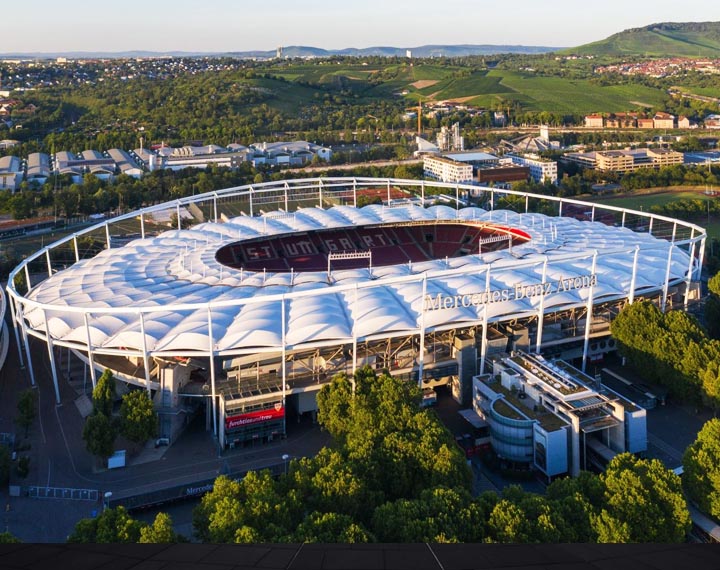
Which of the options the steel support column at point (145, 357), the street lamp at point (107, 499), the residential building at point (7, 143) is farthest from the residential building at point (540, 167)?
the residential building at point (7, 143)

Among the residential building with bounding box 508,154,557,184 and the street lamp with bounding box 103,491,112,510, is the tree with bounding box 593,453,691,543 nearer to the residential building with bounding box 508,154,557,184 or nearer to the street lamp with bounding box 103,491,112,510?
the street lamp with bounding box 103,491,112,510

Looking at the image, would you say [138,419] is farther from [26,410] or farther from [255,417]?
[26,410]

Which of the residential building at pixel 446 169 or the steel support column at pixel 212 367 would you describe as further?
the residential building at pixel 446 169

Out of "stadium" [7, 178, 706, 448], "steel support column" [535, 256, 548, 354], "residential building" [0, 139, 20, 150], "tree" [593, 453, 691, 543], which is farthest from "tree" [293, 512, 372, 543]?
"residential building" [0, 139, 20, 150]

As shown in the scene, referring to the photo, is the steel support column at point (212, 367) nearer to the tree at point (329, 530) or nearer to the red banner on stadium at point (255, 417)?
the red banner on stadium at point (255, 417)

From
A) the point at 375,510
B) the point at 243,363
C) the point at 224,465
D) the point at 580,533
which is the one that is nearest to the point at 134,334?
the point at 243,363

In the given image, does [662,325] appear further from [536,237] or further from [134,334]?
[134,334]
